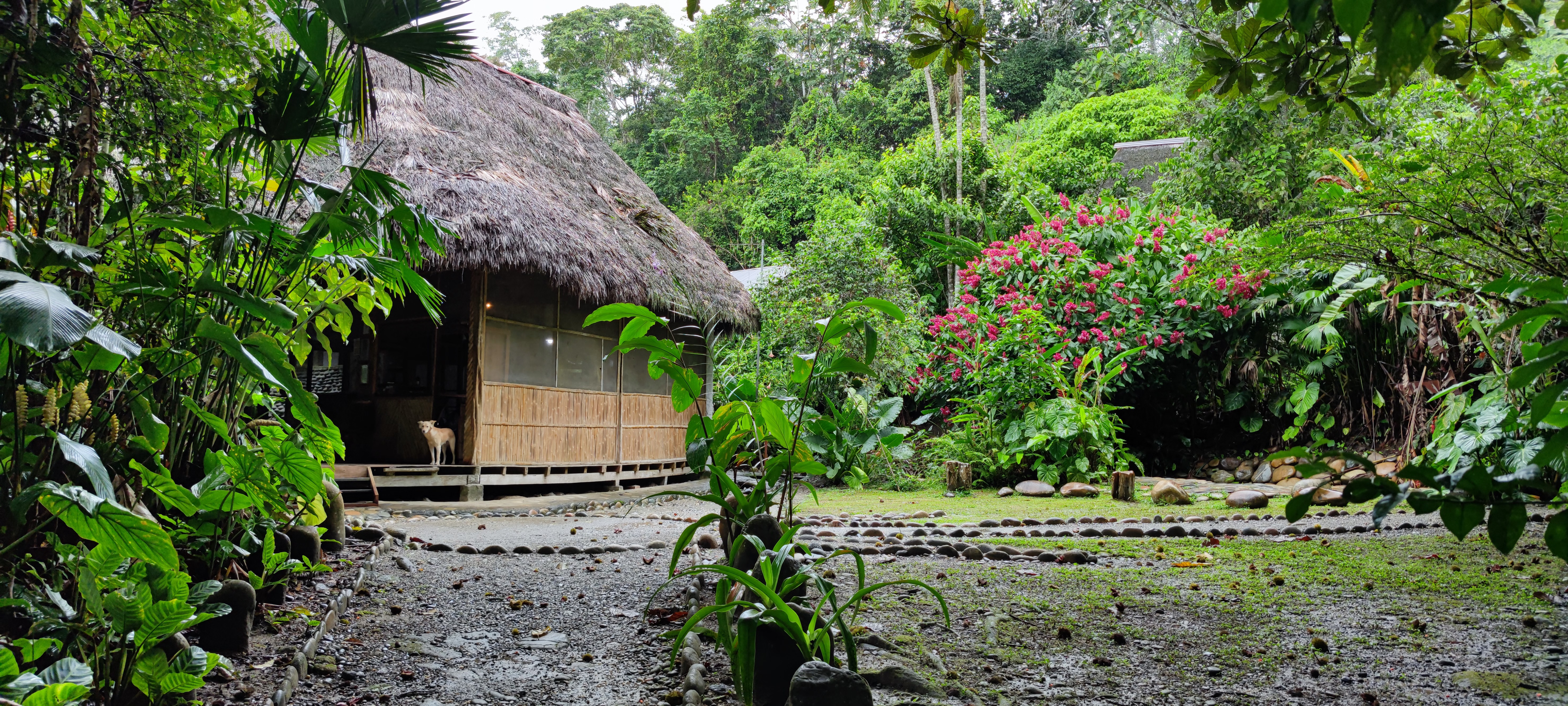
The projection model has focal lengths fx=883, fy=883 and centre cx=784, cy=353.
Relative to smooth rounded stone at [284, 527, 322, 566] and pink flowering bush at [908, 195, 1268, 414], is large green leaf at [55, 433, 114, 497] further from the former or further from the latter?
pink flowering bush at [908, 195, 1268, 414]

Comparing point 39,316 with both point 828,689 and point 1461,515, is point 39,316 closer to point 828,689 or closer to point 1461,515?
point 828,689

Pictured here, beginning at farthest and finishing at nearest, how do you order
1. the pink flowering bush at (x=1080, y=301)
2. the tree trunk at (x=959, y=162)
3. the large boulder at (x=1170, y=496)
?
the tree trunk at (x=959, y=162) < the pink flowering bush at (x=1080, y=301) < the large boulder at (x=1170, y=496)

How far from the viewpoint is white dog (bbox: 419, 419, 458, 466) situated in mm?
7648

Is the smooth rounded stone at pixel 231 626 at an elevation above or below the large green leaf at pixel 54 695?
below

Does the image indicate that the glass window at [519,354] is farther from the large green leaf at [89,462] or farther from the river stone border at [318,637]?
the large green leaf at [89,462]

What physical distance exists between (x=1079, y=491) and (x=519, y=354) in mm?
4999

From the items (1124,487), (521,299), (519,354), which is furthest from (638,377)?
(1124,487)

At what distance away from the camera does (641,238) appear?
8.96 m

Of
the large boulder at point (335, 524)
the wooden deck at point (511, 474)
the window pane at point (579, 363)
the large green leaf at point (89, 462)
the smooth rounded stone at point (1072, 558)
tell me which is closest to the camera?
the large green leaf at point (89, 462)

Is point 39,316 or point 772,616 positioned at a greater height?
point 39,316

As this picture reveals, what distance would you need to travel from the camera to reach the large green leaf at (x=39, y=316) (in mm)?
1047

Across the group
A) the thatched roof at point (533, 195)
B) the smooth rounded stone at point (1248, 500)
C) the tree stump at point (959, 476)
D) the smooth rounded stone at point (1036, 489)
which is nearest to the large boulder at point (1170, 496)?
the smooth rounded stone at point (1248, 500)

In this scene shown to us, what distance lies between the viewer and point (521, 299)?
26.8 ft

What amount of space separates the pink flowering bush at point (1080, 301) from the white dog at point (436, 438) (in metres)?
4.82
